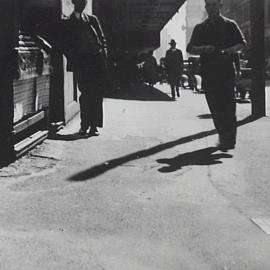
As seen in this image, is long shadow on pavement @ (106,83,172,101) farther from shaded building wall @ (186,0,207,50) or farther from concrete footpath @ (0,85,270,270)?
shaded building wall @ (186,0,207,50)

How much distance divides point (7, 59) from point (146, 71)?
66.4 feet

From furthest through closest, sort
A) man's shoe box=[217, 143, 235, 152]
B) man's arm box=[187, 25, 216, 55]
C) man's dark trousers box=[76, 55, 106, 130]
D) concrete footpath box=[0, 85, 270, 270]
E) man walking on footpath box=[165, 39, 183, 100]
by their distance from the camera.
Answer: man walking on footpath box=[165, 39, 183, 100], man's dark trousers box=[76, 55, 106, 130], man's arm box=[187, 25, 216, 55], man's shoe box=[217, 143, 235, 152], concrete footpath box=[0, 85, 270, 270]

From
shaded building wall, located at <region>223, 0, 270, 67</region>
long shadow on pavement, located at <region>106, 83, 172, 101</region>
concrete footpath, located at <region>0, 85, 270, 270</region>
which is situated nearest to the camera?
concrete footpath, located at <region>0, 85, 270, 270</region>

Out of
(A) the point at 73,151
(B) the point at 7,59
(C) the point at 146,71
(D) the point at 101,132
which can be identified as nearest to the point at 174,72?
(C) the point at 146,71

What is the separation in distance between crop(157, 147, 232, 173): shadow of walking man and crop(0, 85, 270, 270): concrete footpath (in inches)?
0.5

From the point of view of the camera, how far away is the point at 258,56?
12.6m

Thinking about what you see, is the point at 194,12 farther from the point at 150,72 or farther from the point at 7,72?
the point at 7,72

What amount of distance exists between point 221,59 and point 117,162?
2.20m

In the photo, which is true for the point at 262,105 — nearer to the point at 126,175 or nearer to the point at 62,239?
the point at 126,175

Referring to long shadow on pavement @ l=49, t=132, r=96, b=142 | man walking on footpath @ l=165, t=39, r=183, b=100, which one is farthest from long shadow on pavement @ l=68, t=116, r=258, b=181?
man walking on footpath @ l=165, t=39, r=183, b=100

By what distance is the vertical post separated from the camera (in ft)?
41.2

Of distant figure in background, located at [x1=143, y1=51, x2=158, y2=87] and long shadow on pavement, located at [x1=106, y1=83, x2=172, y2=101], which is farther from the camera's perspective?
distant figure in background, located at [x1=143, y1=51, x2=158, y2=87]

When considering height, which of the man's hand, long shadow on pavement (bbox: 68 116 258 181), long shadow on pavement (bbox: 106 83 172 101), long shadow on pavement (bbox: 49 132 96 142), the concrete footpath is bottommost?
the concrete footpath

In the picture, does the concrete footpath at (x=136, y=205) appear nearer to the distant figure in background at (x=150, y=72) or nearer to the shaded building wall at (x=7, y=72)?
the shaded building wall at (x=7, y=72)
